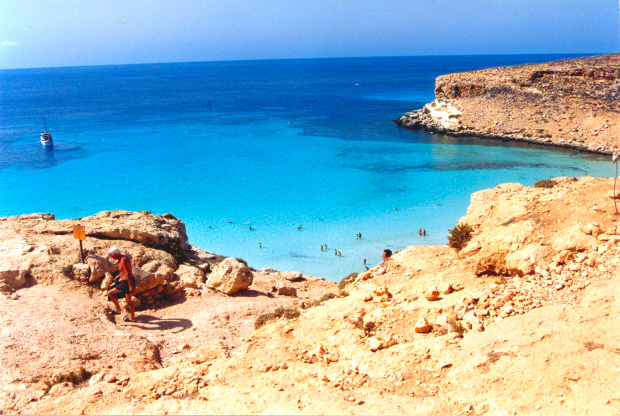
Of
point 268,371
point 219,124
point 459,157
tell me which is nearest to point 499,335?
point 268,371

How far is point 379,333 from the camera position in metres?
6.82

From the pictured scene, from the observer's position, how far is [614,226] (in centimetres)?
759

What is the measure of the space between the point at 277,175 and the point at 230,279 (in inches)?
927

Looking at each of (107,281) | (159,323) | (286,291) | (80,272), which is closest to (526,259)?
(286,291)

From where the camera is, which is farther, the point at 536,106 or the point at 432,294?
the point at 536,106

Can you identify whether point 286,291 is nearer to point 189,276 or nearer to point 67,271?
point 189,276

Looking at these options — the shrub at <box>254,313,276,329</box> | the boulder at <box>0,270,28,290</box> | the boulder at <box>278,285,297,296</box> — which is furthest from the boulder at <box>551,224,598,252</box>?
the boulder at <box>0,270,28,290</box>

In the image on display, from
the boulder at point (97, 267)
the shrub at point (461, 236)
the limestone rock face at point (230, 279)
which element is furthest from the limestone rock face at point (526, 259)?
the boulder at point (97, 267)

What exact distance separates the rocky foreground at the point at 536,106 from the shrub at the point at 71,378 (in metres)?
40.1

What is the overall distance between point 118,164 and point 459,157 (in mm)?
29253

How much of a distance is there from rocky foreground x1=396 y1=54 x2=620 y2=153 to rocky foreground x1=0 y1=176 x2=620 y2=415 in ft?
111

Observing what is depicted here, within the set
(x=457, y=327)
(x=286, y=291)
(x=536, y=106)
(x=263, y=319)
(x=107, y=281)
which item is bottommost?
(x=286, y=291)

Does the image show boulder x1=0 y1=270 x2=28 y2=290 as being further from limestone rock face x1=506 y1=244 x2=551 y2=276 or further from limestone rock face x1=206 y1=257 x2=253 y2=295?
limestone rock face x1=506 y1=244 x2=551 y2=276

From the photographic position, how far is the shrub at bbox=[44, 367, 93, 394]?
615 centimetres
